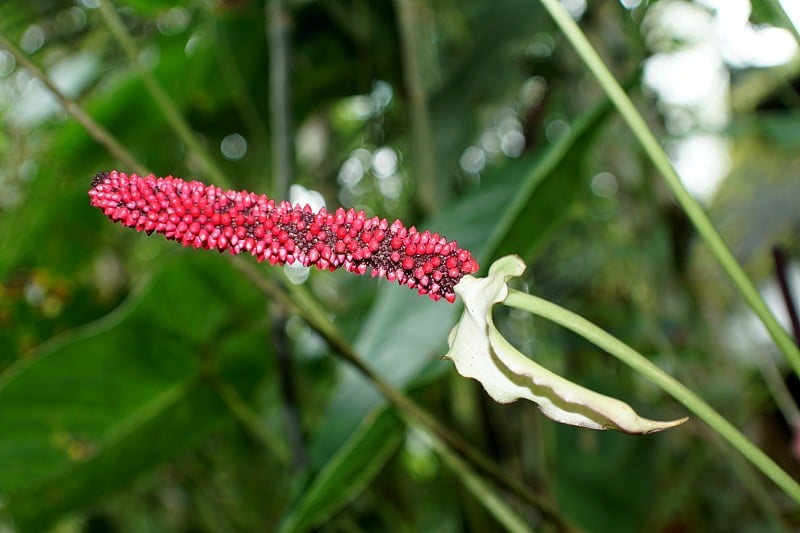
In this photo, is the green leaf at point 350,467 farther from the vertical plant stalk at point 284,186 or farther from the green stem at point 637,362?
the green stem at point 637,362

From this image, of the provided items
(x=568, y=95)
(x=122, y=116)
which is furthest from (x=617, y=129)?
(x=122, y=116)

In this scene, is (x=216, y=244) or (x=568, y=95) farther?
(x=568, y=95)

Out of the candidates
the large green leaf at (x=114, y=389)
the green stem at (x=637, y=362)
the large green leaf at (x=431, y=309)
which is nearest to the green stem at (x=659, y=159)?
the green stem at (x=637, y=362)

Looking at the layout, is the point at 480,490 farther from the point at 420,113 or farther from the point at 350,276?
the point at 350,276

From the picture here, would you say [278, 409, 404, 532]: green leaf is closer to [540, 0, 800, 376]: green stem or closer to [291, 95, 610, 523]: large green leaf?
[291, 95, 610, 523]: large green leaf

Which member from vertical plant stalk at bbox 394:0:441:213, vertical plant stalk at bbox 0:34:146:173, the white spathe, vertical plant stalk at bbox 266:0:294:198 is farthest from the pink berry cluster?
vertical plant stalk at bbox 394:0:441:213

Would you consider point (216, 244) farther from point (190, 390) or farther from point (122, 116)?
point (122, 116)
